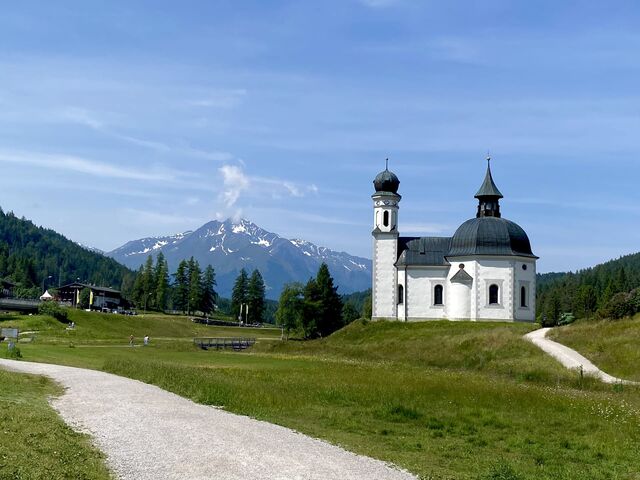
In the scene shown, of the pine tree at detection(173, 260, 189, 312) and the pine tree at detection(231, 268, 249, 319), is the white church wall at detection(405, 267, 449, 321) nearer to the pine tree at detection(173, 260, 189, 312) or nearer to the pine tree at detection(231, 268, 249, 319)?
the pine tree at detection(231, 268, 249, 319)

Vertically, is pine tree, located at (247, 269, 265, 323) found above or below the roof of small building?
below

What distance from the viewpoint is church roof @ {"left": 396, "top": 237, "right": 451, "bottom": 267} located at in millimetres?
74375

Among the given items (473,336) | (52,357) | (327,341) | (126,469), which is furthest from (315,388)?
(327,341)

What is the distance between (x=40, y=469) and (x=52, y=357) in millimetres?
32975

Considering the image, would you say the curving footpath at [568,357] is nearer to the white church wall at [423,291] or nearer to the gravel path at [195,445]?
the gravel path at [195,445]

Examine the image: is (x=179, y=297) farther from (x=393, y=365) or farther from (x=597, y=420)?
(x=597, y=420)

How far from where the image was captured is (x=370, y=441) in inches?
725

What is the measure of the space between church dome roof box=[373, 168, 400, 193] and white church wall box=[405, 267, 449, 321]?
937 centimetres

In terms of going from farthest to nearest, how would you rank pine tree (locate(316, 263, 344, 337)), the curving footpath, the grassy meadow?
pine tree (locate(316, 263, 344, 337)) → the curving footpath → the grassy meadow

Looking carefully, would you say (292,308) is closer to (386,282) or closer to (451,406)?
(386,282)

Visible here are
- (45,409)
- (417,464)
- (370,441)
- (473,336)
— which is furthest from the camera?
(473,336)

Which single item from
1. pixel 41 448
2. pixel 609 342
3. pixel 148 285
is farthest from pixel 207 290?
pixel 41 448

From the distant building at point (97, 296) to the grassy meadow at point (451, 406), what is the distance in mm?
109022

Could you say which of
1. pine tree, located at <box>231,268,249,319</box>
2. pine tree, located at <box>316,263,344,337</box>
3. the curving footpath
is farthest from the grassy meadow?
pine tree, located at <box>231,268,249,319</box>
